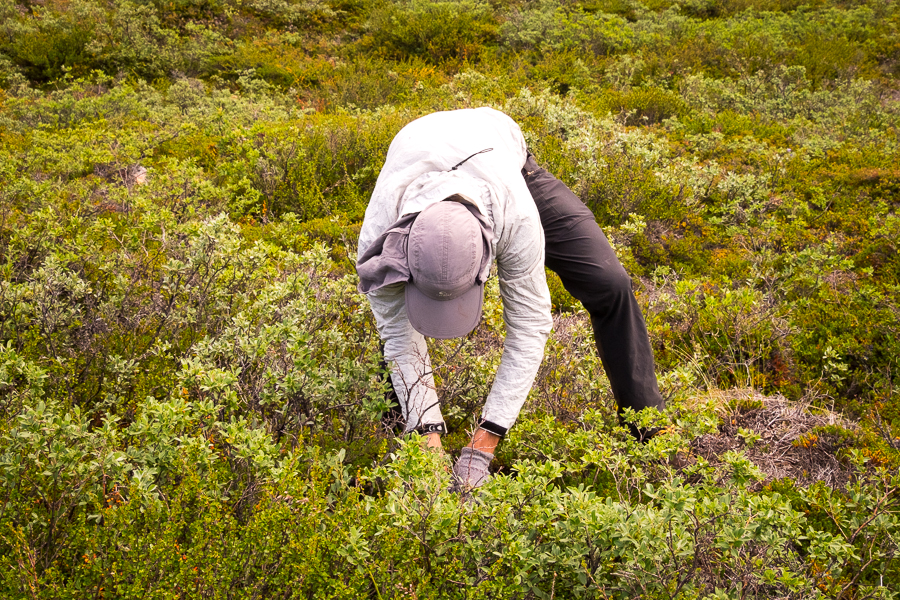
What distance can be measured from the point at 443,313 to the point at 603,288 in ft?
3.23

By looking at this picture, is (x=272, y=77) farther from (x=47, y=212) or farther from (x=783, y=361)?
(x=783, y=361)

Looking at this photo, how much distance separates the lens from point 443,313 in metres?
1.85

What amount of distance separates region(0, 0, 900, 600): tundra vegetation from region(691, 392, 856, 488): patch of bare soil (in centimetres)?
1

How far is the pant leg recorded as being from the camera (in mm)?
2559

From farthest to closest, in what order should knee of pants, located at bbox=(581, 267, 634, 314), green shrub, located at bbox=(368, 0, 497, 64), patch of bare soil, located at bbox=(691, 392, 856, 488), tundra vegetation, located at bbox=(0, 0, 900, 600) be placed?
green shrub, located at bbox=(368, 0, 497, 64) < patch of bare soil, located at bbox=(691, 392, 856, 488) < knee of pants, located at bbox=(581, 267, 634, 314) < tundra vegetation, located at bbox=(0, 0, 900, 600)

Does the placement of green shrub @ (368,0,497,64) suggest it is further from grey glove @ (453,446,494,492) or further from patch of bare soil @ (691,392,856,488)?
grey glove @ (453,446,494,492)

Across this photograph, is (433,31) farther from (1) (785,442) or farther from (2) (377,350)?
(1) (785,442)

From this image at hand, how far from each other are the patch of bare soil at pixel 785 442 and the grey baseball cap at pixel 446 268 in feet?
5.62

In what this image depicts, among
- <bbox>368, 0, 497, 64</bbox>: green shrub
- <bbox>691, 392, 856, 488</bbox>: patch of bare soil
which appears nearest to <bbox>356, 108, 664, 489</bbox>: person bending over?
<bbox>691, 392, 856, 488</bbox>: patch of bare soil

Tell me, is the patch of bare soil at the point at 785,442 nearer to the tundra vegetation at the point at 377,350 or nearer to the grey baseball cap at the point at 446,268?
the tundra vegetation at the point at 377,350

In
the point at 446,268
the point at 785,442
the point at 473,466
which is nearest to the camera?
the point at 446,268

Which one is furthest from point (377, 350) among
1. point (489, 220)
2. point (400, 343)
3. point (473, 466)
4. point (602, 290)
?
point (602, 290)

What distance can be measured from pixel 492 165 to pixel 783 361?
263 centimetres

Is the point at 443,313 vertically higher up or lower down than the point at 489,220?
lower down
